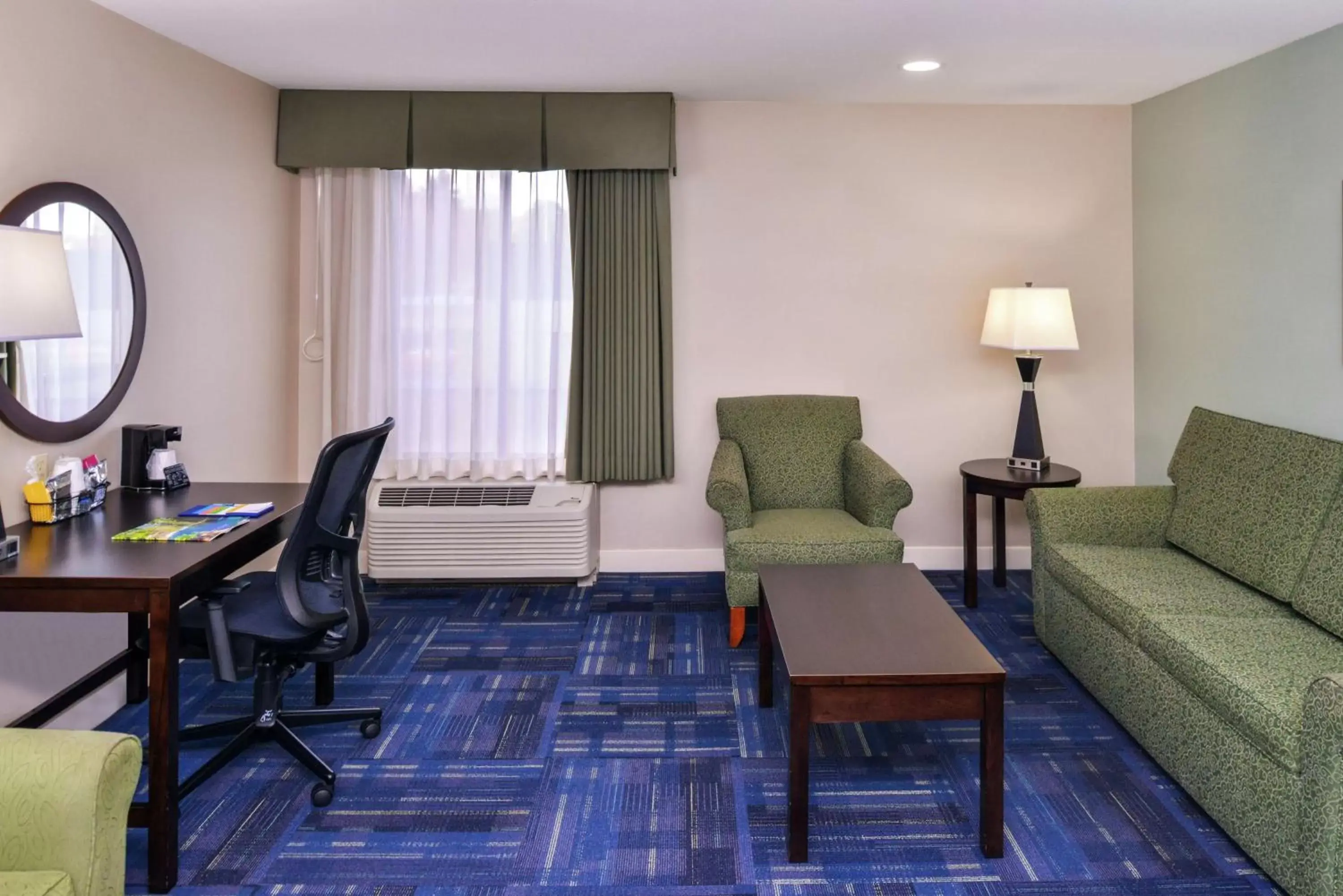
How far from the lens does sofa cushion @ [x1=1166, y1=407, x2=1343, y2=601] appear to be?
2705 millimetres

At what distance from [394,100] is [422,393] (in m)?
1.31

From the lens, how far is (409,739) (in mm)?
2836

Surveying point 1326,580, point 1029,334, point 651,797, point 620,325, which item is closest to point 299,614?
point 651,797

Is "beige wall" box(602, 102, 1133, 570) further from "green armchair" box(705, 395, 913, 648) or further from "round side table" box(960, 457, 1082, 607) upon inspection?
"round side table" box(960, 457, 1082, 607)

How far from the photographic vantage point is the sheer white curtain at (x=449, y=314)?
4.37 metres

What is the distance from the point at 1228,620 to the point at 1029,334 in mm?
1647

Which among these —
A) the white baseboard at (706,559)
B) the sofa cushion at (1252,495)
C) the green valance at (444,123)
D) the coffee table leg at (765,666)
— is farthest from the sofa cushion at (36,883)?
the green valance at (444,123)

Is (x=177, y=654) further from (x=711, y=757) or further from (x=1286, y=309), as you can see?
(x=1286, y=309)

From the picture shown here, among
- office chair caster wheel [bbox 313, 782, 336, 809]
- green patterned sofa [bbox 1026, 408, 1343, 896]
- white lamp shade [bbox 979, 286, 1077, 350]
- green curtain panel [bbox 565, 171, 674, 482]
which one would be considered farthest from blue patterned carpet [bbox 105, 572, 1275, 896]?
white lamp shade [bbox 979, 286, 1077, 350]

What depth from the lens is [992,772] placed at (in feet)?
7.22

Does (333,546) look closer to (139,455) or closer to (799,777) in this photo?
(139,455)

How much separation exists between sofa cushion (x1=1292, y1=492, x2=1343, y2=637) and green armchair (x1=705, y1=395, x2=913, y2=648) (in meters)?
1.28

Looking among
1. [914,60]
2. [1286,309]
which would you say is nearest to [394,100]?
[914,60]

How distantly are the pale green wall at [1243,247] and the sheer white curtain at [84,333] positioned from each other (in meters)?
3.93
